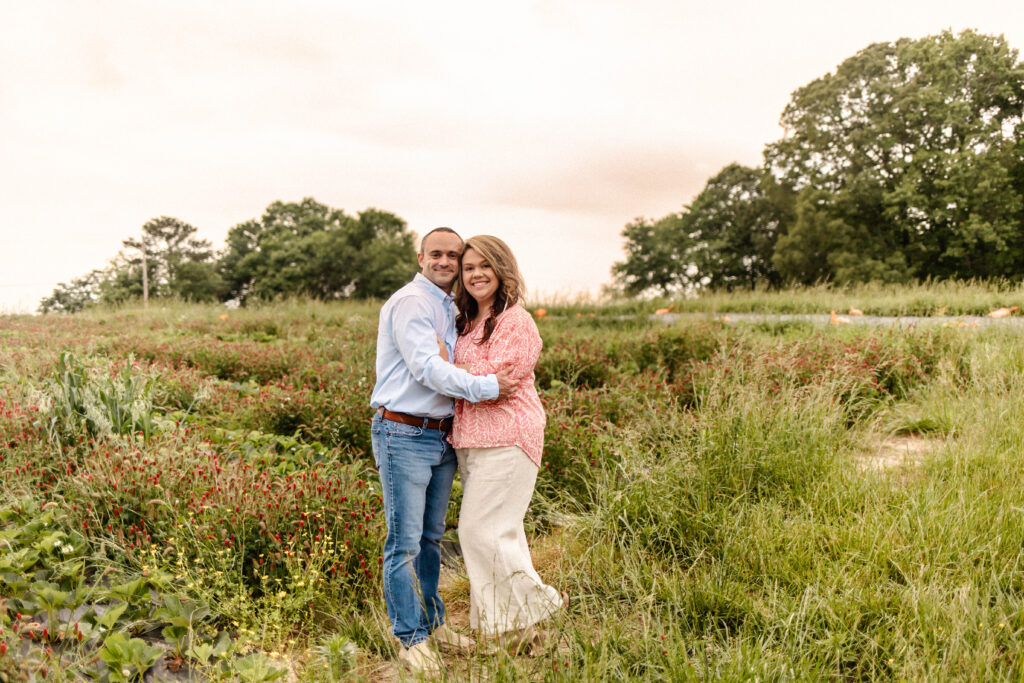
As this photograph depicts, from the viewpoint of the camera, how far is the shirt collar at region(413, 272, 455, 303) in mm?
3034

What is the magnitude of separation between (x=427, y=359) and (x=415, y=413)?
274 mm

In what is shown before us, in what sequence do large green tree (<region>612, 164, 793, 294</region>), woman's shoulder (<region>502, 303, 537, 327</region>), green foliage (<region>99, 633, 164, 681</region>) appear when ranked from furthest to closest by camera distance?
large green tree (<region>612, 164, 793, 294</region>), woman's shoulder (<region>502, 303, 537, 327</region>), green foliage (<region>99, 633, 164, 681</region>)

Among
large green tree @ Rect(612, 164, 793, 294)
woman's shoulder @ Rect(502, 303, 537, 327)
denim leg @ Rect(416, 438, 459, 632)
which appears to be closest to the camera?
woman's shoulder @ Rect(502, 303, 537, 327)

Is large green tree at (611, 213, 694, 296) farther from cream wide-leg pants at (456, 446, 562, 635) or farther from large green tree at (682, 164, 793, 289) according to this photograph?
cream wide-leg pants at (456, 446, 562, 635)

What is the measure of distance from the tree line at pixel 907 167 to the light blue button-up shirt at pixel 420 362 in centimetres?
2376

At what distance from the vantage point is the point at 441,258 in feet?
10.1

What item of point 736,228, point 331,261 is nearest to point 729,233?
point 736,228

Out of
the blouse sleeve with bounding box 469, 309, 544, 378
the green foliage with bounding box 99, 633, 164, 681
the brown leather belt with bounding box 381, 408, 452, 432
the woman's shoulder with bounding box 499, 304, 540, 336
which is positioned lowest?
the green foliage with bounding box 99, 633, 164, 681

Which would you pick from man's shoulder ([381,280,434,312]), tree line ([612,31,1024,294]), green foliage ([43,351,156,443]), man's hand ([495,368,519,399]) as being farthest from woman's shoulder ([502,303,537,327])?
tree line ([612,31,1024,294])

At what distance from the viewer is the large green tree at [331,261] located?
3978cm

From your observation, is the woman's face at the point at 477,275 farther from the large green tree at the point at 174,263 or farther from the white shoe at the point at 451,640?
the large green tree at the point at 174,263

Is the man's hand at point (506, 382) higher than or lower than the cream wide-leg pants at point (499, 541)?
higher

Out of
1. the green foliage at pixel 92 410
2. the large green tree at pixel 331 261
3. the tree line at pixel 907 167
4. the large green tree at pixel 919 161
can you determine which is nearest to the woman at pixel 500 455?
the green foliage at pixel 92 410

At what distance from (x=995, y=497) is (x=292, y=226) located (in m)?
48.7
